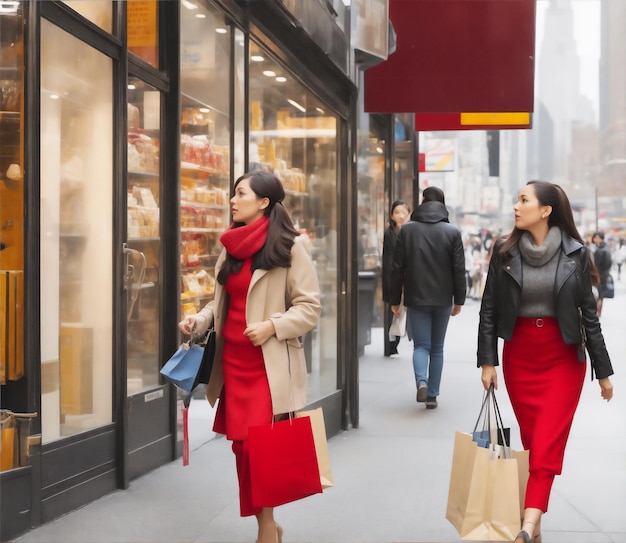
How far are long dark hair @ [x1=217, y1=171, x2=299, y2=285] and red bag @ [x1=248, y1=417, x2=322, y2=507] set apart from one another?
0.71m

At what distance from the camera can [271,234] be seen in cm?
451

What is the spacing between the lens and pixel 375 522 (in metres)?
5.23

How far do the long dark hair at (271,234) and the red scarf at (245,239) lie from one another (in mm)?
30

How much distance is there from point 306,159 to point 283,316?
4330 mm

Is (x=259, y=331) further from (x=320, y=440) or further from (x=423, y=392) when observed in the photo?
Result: (x=423, y=392)

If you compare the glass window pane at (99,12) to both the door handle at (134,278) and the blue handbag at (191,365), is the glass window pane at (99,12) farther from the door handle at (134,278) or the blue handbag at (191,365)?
the blue handbag at (191,365)

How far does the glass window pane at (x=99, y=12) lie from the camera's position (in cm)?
570

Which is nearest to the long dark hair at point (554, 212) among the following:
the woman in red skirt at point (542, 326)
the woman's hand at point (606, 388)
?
the woman in red skirt at point (542, 326)

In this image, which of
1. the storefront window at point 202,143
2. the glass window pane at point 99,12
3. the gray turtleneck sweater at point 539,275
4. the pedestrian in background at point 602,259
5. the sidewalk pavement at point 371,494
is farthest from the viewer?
the pedestrian in background at point 602,259

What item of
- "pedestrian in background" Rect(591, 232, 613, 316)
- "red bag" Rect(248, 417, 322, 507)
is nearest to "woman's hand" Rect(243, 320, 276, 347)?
"red bag" Rect(248, 417, 322, 507)

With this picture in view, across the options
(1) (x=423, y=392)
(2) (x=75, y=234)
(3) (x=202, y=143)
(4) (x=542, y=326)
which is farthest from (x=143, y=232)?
(1) (x=423, y=392)

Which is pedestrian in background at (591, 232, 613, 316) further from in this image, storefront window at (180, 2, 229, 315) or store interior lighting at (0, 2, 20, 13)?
store interior lighting at (0, 2, 20, 13)

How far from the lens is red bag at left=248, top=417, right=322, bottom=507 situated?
4285 millimetres

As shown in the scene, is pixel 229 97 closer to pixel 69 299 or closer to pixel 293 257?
pixel 69 299
